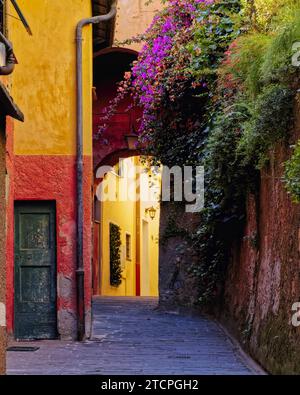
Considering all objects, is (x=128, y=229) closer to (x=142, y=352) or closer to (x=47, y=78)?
(x=47, y=78)

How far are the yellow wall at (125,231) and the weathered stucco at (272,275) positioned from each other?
10.5 metres

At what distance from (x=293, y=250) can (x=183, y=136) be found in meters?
7.57

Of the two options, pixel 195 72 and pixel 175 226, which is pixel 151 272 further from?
pixel 195 72

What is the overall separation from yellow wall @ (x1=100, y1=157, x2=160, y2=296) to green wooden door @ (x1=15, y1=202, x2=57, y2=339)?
29.4 feet

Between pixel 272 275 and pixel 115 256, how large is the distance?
16.7 metres

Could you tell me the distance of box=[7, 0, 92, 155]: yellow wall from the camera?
1174cm

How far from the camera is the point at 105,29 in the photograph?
1348 cm

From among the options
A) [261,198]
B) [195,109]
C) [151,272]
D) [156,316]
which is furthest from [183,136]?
[151,272]

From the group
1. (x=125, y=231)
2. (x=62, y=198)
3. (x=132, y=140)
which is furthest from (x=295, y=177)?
(x=125, y=231)


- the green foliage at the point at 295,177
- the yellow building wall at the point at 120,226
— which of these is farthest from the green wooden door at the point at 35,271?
the yellow building wall at the point at 120,226

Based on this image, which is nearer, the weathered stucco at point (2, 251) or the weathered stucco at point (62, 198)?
the weathered stucco at point (2, 251)

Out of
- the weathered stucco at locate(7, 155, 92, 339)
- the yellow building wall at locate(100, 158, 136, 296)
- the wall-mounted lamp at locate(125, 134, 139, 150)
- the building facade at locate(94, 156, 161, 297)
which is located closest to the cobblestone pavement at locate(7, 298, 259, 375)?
the weathered stucco at locate(7, 155, 92, 339)

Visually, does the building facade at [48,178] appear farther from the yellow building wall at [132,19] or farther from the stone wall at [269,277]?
the yellow building wall at [132,19]

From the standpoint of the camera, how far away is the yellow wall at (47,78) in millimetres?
11742
